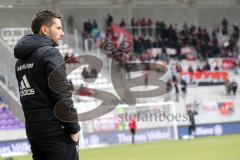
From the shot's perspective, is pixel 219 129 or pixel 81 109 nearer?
pixel 81 109

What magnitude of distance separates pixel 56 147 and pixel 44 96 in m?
0.43

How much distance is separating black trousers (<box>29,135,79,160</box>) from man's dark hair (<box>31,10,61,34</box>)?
94cm

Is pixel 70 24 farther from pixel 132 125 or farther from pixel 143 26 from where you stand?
pixel 132 125

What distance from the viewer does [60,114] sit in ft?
15.6

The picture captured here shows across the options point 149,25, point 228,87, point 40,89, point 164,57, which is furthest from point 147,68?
point 40,89

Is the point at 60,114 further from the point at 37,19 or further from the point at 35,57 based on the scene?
the point at 37,19

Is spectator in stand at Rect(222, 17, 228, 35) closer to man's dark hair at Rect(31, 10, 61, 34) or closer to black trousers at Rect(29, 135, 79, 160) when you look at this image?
man's dark hair at Rect(31, 10, 61, 34)

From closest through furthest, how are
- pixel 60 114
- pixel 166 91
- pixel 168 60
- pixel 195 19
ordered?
pixel 60 114 → pixel 166 91 → pixel 168 60 → pixel 195 19

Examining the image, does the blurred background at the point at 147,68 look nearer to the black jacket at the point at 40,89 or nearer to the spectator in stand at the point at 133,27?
the spectator in stand at the point at 133,27

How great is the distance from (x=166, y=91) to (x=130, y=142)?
189 inches

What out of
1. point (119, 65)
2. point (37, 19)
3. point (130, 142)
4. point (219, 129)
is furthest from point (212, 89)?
point (37, 19)

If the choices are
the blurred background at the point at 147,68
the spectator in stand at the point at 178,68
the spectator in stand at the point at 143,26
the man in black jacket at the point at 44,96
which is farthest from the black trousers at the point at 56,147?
the spectator in stand at the point at 143,26

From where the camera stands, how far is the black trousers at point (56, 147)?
4711 millimetres

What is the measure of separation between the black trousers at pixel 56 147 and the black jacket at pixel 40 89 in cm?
5
